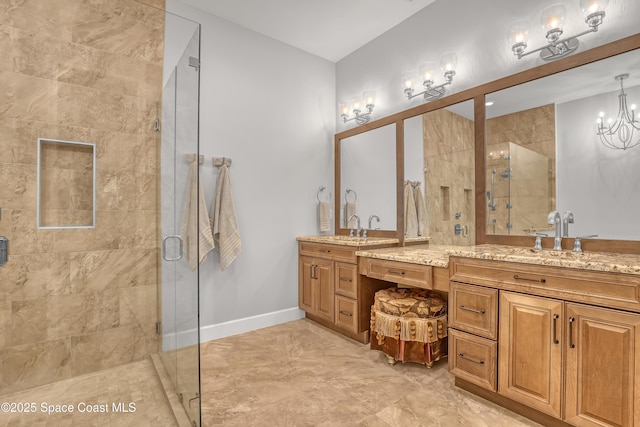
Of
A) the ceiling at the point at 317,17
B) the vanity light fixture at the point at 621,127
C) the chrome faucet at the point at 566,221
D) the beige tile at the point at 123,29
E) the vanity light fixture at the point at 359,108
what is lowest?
the chrome faucet at the point at 566,221

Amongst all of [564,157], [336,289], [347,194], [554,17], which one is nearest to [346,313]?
[336,289]

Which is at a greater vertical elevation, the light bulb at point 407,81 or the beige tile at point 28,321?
the light bulb at point 407,81

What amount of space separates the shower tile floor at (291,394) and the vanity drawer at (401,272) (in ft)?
2.04

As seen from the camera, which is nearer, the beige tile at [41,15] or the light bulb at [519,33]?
the beige tile at [41,15]

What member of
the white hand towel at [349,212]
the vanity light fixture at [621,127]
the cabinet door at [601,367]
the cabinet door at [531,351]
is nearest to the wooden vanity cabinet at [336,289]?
the white hand towel at [349,212]

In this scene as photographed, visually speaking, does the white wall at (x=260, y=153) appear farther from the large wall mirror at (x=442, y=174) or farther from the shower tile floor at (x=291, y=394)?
the large wall mirror at (x=442, y=174)

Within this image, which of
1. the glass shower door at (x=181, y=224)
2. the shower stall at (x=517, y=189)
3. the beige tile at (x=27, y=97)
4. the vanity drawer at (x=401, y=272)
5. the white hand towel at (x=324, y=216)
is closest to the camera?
the glass shower door at (x=181, y=224)

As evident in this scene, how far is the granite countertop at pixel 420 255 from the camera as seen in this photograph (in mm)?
2176

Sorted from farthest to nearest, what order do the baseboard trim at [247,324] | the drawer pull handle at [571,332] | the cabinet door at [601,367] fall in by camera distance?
the baseboard trim at [247,324]
the drawer pull handle at [571,332]
the cabinet door at [601,367]

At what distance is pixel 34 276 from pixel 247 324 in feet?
5.50

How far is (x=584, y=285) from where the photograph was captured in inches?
58.8

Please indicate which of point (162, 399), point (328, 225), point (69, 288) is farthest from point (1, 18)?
point (328, 225)

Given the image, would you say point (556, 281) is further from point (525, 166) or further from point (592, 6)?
point (592, 6)

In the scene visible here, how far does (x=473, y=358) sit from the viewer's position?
6.27 ft
